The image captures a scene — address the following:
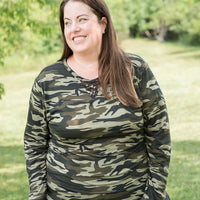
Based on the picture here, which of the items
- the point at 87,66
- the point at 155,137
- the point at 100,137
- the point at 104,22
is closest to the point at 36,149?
the point at 100,137

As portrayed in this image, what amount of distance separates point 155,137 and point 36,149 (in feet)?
2.40

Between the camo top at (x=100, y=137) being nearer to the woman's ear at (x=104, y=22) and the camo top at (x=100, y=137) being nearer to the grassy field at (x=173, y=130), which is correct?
the woman's ear at (x=104, y=22)

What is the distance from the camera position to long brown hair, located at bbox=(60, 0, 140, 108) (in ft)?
7.03

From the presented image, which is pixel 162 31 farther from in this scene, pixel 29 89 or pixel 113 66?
pixel 113 66

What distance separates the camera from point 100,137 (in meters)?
2.12

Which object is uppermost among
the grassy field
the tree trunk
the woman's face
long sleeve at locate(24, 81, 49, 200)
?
the woman's face

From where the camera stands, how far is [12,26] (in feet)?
25.3

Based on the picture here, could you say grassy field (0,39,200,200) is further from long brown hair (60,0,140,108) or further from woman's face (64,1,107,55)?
woman's face (64,1,107,55)

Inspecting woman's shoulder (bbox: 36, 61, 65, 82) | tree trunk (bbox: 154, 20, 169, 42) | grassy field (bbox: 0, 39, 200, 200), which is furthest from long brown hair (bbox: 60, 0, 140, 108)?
tree trunk (bbox: 154, 20, 169, 42)

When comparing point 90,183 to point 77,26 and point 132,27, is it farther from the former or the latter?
point 132,27

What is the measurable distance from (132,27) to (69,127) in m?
59.7

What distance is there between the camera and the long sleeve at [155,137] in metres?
2.18

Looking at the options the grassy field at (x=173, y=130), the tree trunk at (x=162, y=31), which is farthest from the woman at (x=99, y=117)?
the tree trunk at (x=162, y=31)

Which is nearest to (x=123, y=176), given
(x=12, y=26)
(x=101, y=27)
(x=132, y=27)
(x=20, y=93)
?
(x=101, y=27)
